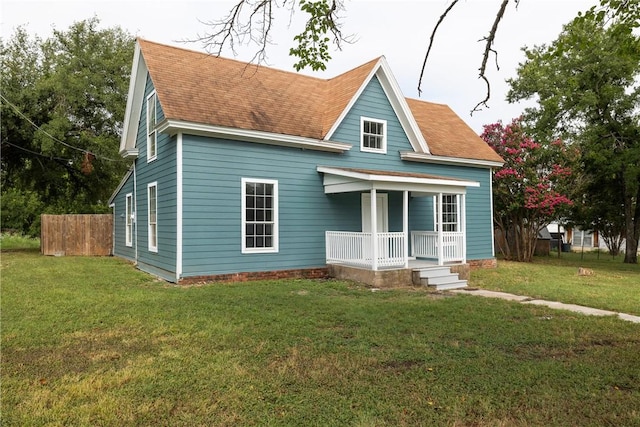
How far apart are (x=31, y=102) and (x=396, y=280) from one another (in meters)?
18.0

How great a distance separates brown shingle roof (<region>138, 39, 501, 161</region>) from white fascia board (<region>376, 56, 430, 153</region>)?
47 cm

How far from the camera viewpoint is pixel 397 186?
1144 cm

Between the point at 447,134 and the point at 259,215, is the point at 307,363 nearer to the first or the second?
the point at 259,215

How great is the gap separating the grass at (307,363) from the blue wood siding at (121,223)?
8192 millimetres

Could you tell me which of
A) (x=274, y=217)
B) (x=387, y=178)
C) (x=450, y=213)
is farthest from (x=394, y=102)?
(x=274, y=217)

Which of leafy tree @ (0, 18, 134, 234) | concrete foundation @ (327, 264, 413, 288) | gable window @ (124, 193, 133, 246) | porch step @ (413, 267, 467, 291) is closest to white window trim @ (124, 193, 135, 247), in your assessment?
gable window @ (124, 193, 133, 246)

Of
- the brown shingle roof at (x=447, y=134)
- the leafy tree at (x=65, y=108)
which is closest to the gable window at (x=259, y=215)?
the brown shingle roof at (x=447, y=134)

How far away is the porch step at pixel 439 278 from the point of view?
36.8 feet

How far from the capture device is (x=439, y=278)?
11484 mm

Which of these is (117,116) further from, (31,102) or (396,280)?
(396,280)

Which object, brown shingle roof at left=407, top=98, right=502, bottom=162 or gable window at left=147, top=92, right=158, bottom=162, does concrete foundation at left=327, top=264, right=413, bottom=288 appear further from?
gable window at left=147, top=92, right=158, bottom=162

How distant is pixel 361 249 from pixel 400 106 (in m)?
5.18

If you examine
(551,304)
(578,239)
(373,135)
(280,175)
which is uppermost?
(373,135)

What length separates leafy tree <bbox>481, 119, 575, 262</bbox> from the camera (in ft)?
59.7
